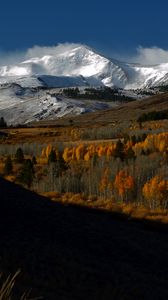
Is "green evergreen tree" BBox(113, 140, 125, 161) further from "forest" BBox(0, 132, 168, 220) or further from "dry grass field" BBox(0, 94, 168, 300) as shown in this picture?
"dry grass field" BBox(0, 94, 168, 300)

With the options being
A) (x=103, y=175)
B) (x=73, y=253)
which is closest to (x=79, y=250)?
(x=73, y=253)

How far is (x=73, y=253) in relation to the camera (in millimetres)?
20938

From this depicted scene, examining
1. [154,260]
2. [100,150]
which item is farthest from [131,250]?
A: [100,150]

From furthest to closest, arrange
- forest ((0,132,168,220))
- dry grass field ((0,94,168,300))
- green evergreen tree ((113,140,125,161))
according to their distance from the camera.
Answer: green evergreen tree ((113,140,125,161)) < forest ((0,132,168,220)) < dry grass field ((0,94,168,300))

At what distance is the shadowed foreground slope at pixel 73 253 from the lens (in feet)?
56.2

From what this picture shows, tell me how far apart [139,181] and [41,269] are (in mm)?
55167

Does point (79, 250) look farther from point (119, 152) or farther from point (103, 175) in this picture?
point (119, 152)

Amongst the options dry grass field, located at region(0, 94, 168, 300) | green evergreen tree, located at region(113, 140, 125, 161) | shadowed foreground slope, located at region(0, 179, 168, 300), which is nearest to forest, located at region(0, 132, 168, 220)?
green evergreen tree, located at region(113, 140, 125, 161)

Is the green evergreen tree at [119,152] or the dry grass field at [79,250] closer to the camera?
the dry grass field at [79,250]

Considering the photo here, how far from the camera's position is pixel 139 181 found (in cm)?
7250

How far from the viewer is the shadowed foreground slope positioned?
56.2 feet

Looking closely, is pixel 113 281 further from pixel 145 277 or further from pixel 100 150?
pixel 100 150

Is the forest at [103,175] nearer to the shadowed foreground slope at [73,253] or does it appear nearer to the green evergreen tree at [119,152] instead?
the green evergreen tree at [119,152]

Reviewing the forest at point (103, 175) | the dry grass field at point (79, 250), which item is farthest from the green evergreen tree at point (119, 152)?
the dry grass field at point (79, 250)
